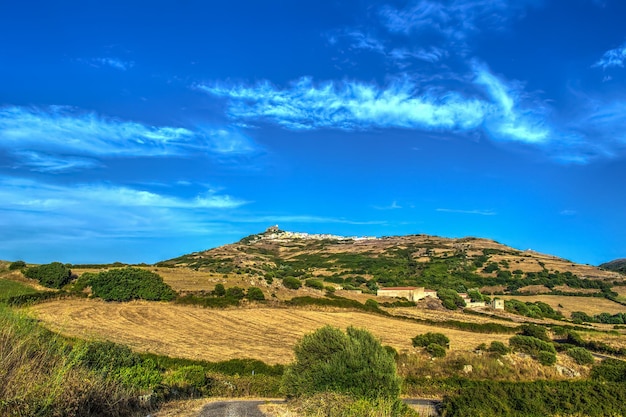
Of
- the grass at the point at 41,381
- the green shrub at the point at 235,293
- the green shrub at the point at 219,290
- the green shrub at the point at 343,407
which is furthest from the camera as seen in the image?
the green shrub at the point at 219,290

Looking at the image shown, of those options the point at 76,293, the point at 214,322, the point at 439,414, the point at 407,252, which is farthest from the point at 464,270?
the point at 439,414

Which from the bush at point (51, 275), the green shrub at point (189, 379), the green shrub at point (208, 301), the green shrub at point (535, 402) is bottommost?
the green shrub at point (535, 402)

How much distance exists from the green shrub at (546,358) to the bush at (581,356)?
8.31 feet

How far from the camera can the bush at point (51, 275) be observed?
55688 mm

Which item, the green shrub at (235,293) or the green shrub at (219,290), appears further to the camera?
the green shrub at (219,290)

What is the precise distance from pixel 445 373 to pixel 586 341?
2761cm

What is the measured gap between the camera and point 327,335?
16.1 m

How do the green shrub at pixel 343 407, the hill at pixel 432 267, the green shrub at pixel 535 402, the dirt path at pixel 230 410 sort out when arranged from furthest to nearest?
the hill at pixel 432 267
the green shrub at pixel 535 402
the dirt path at pixel 230 410
the green shrub at pixel 343 407

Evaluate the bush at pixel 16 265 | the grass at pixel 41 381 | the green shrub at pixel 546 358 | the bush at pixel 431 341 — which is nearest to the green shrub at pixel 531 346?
the green shrub at pixel 546 358

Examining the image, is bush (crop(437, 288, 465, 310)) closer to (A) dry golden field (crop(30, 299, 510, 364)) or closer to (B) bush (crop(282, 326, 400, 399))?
(A) dry golden field (crop(30, 299, 510, 364))

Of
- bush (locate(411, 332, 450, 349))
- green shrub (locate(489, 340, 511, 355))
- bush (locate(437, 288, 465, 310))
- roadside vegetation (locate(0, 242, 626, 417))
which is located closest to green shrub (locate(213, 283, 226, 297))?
roadside vegetation (locate(0, 242, 626, 417))

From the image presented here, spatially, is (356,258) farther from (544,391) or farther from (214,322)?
(544,391)

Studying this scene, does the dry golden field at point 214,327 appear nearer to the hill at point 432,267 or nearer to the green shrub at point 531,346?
the green shrub at point 531,346

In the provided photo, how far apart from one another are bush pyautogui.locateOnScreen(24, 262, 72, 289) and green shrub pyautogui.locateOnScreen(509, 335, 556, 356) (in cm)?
5659
